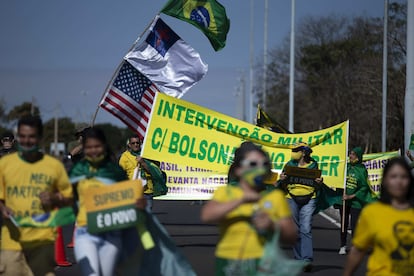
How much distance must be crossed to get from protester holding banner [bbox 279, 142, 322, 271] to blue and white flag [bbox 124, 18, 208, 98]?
11.9ft

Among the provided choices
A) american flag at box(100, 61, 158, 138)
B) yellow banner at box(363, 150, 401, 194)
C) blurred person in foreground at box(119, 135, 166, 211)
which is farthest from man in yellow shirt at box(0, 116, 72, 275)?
yellow banner at box(363, 150, 401, 194)

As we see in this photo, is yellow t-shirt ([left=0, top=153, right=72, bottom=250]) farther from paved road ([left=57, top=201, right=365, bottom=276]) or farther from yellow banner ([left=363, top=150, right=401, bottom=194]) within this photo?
yellow banner ([left=363, top=150, right=401, bottom=194])

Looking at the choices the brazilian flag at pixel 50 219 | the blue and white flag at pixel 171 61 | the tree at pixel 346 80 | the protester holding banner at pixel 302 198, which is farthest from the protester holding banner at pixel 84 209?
the tree at pixel 346 80

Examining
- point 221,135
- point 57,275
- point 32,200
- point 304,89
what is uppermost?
point 304,89

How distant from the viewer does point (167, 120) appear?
15.1 m

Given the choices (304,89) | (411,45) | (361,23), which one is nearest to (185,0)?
(411,45)

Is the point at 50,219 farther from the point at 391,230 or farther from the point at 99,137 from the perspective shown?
the point at 391,230

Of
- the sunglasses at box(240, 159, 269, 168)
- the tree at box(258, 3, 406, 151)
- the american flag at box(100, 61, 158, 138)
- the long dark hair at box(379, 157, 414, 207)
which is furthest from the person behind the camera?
the tree at box(258, 3, 406, 151)

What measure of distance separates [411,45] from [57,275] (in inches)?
374

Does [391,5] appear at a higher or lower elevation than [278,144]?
higher

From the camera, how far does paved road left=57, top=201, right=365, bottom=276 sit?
13547 mm

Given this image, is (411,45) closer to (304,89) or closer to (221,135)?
(221,135)

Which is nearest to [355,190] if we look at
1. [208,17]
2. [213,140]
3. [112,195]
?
[213,140]

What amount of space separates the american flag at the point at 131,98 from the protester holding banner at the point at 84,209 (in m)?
6.78
